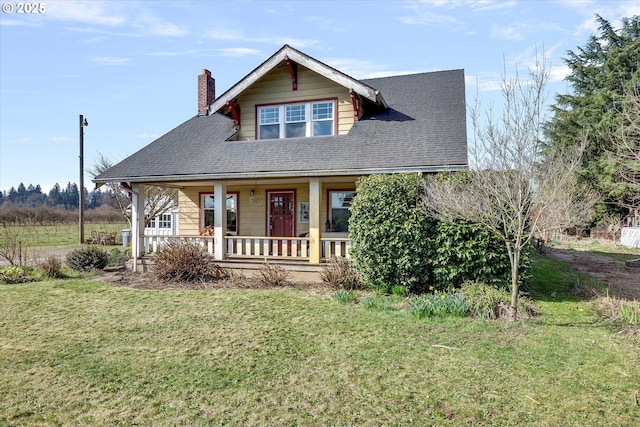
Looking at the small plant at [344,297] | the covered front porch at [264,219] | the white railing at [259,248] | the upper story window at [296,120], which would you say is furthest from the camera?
the upper story window at [296,120]

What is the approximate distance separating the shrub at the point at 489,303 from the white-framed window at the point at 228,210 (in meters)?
9.67

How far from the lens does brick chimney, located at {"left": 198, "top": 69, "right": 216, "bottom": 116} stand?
1636 centimetres

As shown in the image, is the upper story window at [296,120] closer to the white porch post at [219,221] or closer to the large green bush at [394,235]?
the white porch post at [219,221]

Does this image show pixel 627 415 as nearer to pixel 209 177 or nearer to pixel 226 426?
pixel 226 426

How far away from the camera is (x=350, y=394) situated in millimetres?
4281

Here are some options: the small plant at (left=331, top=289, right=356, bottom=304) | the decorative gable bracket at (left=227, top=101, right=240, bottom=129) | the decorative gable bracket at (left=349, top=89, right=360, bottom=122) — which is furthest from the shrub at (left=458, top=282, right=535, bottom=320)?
the decorative gable bracket at (left=227, top=101, right=240, bottom=129)

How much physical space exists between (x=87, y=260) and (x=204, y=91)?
837 cm

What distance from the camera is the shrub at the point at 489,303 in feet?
22.8

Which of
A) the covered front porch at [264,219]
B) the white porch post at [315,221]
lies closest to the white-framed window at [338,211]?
the covered front porch at [264,219]

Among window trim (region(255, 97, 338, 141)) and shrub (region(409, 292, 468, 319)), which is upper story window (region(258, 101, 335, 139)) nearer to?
window trim (region(255, 97, 338, 141))

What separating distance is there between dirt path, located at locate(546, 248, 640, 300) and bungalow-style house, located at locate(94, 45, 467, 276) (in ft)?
17.8

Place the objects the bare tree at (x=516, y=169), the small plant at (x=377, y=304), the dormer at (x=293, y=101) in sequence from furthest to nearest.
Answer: the dormer at (x=293, y=101), the small plant at (x=377, y=304), the bare tree at (x=516, y=169)

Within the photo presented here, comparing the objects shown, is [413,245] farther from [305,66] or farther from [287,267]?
[305,66]

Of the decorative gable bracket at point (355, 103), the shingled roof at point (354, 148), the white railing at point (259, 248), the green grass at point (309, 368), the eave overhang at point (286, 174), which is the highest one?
the decorative gable bracket at point (355, 103)
